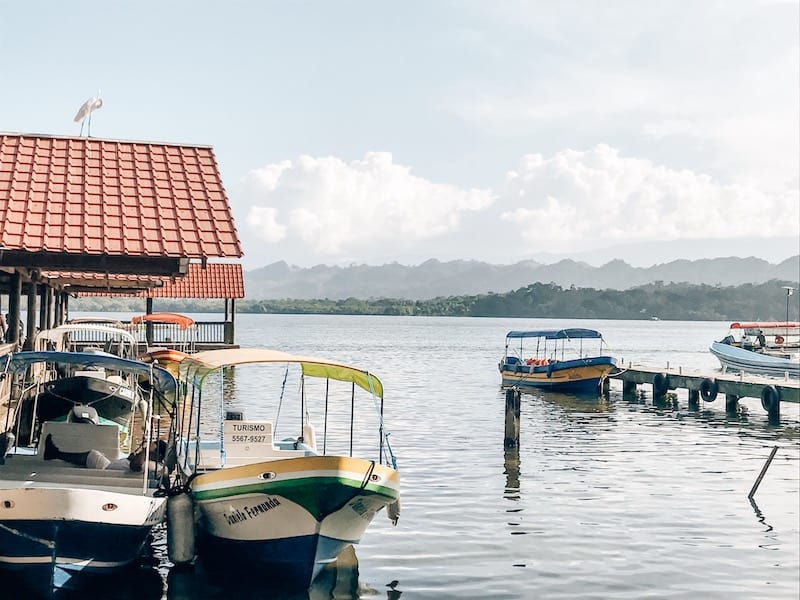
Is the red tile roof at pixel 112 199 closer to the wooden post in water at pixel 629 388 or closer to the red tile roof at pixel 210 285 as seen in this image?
the wooden post in water at pixel 629 388

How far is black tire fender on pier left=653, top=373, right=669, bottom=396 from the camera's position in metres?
39.8

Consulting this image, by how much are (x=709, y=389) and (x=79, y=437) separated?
27.2 m

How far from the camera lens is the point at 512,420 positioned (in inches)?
1003

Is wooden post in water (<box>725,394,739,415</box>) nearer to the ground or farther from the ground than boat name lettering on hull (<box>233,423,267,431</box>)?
nearer to the ground

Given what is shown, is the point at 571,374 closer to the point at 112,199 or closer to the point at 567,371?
the point at 567,371

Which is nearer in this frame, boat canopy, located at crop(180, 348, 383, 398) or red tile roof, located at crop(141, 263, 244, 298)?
boat canopy, located at crop(180, 348, 383, 398)

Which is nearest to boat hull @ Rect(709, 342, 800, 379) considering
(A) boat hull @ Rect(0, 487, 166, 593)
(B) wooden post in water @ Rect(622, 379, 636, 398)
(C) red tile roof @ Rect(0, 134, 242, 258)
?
(B) wooden post in water @ Rect(622, 379, 636, 398)

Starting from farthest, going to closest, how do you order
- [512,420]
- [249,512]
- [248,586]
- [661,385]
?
[661,385] → [512,420] → [248,586] → [249,512]

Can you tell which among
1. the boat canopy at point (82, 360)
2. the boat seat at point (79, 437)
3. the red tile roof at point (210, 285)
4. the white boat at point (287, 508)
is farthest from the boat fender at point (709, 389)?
the boat seat at point (79, 437)

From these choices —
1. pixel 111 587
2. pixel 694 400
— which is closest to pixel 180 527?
pixel 111 587

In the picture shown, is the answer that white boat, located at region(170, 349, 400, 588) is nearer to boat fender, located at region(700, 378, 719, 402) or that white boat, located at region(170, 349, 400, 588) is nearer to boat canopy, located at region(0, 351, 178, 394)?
boat canopy, located at region(0, 351, 178, 394)

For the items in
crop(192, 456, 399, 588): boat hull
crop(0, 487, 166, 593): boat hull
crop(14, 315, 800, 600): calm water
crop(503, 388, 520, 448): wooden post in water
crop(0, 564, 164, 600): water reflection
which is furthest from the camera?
crop(503, 388, 520, 448): wooden post in water

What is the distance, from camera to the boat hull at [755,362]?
45.9 m

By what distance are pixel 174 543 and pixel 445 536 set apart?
15.4ft
